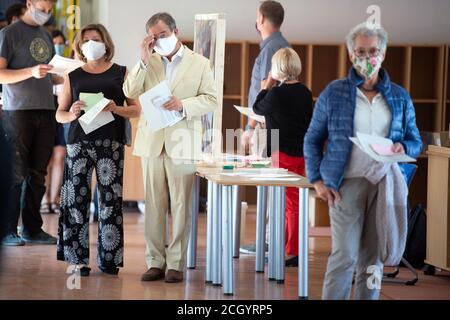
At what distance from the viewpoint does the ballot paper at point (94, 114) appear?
5289 millimetres

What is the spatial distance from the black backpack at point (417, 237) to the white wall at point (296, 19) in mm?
1935

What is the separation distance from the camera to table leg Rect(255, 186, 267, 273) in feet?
19.3

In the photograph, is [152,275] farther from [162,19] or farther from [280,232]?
[162,19]

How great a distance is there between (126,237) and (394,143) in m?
3.45

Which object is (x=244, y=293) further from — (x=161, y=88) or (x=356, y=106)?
(x=356, y=106)

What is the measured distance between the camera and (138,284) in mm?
5324

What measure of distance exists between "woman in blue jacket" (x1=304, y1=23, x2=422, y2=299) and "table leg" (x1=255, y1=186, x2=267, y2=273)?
5.63 ft

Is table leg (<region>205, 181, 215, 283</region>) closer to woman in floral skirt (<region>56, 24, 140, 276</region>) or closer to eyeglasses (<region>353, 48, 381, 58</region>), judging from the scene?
woman in floral skirt (<region>56, 24, 140, 276</region>)

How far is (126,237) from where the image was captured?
718 centimetres

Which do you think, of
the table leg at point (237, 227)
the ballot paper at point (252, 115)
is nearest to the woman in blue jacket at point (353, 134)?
the ballot paper at point (252, 115)

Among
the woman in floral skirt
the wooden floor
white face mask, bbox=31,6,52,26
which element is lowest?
the wooden floor

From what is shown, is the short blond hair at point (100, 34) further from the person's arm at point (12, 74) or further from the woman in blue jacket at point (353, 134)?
the woman in blue jacket at point (353, 134)

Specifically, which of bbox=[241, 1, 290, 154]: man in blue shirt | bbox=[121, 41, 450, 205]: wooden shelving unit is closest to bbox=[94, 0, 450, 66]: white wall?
bbox=[121, 41, 450, 205]: wooden shelving unit
